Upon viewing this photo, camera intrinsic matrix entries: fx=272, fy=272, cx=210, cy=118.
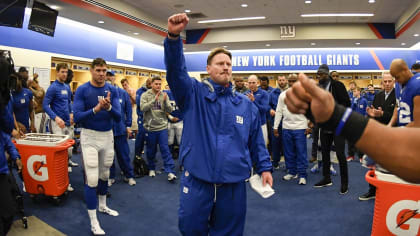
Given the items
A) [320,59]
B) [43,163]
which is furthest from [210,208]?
[320,59]

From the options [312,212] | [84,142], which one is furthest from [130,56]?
[312,212]

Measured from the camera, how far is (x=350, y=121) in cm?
71

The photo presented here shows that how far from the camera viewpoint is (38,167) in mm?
3363

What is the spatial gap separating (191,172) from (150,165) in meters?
3.62

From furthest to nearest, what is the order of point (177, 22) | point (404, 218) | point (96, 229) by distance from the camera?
point (96, 229) < point (404, 218) < point (177, 22)

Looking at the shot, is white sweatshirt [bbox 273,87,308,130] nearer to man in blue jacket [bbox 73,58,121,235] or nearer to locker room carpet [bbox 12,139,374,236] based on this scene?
locker room carpet [bbox 12,139,374,236]

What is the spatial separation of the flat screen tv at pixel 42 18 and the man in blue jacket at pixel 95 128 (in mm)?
4645

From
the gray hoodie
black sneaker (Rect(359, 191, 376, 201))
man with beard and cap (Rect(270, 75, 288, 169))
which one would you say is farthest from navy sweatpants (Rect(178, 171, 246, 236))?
man with beard and cap (Rect(270, 75, 288, 169))

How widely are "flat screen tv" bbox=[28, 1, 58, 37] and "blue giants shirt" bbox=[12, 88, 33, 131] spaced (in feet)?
8.59

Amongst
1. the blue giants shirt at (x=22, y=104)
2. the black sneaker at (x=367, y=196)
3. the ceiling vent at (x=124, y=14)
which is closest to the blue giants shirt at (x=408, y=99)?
the black sneaker at (x=367, y=196)

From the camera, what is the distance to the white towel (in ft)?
5.51

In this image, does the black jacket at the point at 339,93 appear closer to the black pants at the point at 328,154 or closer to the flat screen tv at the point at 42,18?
the black pants at the point at 328,154

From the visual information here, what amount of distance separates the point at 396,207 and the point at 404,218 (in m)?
0.10

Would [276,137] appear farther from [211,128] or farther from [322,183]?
[211,128]
